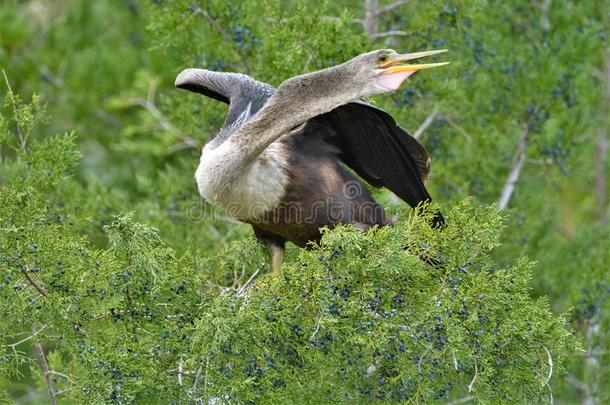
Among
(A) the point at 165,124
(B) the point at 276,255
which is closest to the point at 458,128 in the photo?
(B) the point at 276,255

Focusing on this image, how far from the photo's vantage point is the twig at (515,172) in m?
7.76

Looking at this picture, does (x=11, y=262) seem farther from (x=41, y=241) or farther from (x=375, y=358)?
(x=375, y=358)

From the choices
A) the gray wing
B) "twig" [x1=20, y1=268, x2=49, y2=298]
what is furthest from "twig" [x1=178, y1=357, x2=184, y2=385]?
the gray wing

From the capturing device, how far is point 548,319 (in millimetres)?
4680

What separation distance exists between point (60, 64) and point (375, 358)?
712 centimetres

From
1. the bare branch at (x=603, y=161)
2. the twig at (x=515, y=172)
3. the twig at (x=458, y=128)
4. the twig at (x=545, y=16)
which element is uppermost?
the twig at (x=545, y=16)

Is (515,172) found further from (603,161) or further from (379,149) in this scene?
(603,161)

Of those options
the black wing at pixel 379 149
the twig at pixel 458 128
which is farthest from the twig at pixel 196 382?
the twig at pixel 458 128

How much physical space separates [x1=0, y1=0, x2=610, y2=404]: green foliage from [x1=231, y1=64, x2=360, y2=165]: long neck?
656mm

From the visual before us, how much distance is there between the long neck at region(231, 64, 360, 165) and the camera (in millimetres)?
5699

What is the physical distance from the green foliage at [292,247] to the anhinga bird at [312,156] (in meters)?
0.29

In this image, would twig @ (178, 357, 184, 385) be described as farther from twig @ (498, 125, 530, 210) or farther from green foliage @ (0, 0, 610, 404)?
twig @ (498, 125, 530, 210)

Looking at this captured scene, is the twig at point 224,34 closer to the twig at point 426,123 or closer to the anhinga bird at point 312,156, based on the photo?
the anhinga bird at point 312,156

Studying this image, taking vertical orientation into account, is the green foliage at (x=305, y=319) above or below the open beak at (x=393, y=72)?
below
